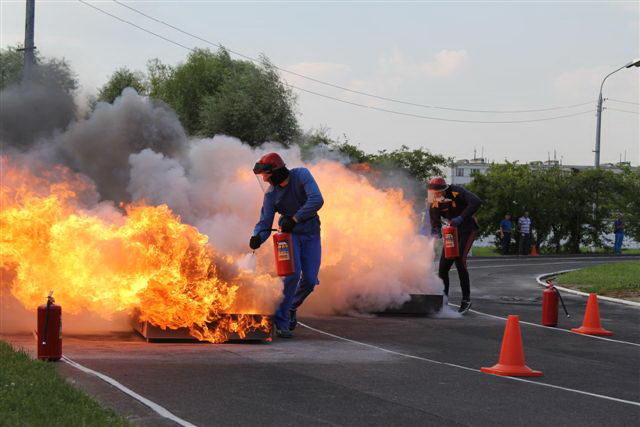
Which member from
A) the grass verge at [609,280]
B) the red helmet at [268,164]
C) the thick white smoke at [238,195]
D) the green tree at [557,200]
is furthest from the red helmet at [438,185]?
the green tree at [557,200]

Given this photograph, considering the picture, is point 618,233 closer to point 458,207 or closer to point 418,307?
point 458,207

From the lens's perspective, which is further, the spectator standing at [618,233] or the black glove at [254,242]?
the spectator standing at [618,233]

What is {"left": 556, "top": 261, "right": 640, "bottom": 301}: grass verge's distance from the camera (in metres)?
19.7

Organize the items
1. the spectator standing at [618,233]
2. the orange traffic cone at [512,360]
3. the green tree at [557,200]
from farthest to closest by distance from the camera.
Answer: the spectator standing at [618,233]
the green tree at [557,200]
the orange traffic cone at [512,360]

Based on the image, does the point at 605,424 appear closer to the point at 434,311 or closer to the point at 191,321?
the point at 191,321

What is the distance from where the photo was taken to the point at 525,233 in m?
37.8

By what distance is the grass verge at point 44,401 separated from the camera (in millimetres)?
6273

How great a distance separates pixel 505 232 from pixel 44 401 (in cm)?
3188

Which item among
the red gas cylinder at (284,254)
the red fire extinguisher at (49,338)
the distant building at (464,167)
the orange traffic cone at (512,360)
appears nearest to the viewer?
the red fire extinguisher at (49,338)

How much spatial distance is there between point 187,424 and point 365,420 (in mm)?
1248

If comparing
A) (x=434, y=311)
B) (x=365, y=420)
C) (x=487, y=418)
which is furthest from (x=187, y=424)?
(x=434, y=311)

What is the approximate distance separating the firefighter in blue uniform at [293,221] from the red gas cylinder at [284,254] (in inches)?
5.8

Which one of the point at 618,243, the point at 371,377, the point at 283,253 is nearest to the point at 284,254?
the point at 283,253

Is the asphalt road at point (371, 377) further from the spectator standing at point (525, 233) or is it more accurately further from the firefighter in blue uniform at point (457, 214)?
the spectator standing at point (525, 233)
